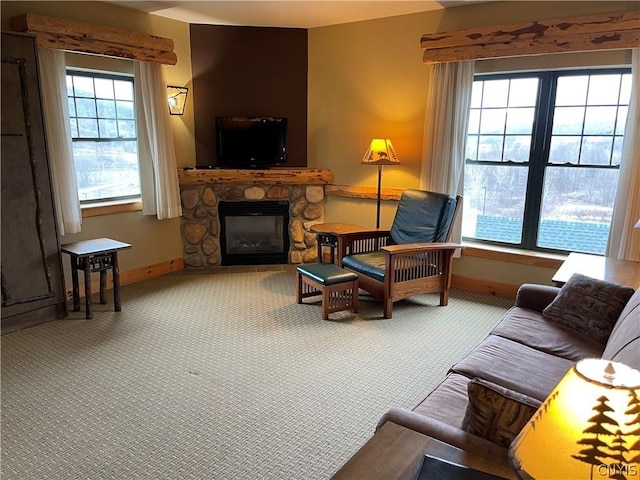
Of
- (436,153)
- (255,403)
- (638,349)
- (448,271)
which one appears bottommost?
(255,403)

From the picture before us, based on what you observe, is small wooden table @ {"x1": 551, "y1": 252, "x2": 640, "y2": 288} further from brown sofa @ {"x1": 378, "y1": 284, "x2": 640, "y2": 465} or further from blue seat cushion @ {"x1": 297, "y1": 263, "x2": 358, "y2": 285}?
blue seat cushion @ {"x1": 297, "y1": 263, "x2": 358, "y2": 285}

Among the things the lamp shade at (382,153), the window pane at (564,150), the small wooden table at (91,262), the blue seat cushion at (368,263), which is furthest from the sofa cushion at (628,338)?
the small wooden table at (91,262)

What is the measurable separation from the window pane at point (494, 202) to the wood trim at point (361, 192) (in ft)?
2.39

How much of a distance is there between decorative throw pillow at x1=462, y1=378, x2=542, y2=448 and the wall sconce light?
4.45 m

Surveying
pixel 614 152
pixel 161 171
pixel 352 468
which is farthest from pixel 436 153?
pixel 352 468

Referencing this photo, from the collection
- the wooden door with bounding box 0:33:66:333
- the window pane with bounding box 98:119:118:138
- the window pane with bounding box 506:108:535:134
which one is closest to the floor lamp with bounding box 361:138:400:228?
the window pane with bounding box 506:108:535:134

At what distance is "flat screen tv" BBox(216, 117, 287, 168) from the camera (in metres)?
5.15

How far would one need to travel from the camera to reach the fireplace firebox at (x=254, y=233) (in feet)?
17.7

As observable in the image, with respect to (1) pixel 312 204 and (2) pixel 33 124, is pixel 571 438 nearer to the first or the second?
(2) pixel 33 124

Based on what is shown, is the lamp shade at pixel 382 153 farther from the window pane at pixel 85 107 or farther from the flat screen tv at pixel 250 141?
the window pane at pixel 85 107

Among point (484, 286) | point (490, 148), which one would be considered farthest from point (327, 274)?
point (490, 148)

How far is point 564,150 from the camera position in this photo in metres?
4.10

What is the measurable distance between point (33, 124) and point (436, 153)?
3.42 m

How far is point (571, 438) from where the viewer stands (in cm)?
78
